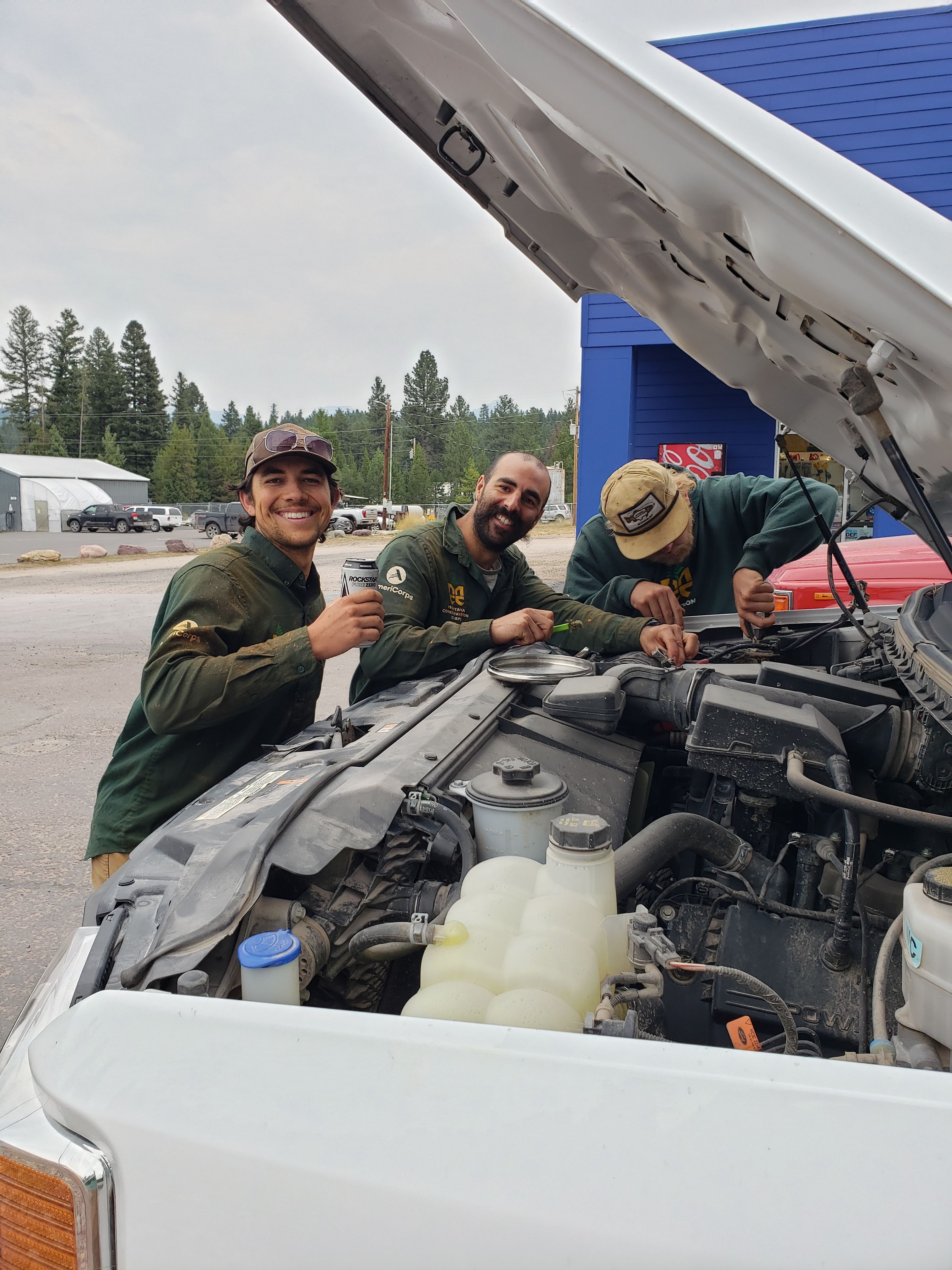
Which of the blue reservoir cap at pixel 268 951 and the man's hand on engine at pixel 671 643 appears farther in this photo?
the man's hand on engine at pixel 671 643

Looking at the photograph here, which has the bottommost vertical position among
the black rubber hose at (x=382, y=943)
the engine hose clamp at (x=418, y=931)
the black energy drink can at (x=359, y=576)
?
the black rubber hose at (x=382, y=943)

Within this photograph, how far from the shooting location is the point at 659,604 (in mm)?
3176

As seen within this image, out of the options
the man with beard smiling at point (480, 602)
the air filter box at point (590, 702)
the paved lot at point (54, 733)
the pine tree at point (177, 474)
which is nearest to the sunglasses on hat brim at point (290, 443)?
the man with beard smiling at point (480, 602)

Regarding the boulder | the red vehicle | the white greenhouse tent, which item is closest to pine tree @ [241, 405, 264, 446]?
the white greenhouse tent

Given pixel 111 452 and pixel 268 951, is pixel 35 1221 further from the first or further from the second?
pixel 111 452

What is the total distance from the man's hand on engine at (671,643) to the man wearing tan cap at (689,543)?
1.06 feet

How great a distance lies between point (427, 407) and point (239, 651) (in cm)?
7581

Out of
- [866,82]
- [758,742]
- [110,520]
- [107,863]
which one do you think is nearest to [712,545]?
[758,742]

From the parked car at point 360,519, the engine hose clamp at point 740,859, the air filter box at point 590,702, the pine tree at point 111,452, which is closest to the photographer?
the engine hose clamp at point 740,859

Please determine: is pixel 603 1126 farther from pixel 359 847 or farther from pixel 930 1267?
pixel 359 847

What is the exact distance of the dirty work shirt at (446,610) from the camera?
9.04 ft

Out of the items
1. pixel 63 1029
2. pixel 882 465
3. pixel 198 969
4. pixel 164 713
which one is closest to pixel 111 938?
pixel 198 969

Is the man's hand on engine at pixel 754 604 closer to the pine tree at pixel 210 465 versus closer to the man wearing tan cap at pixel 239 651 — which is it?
the man wearing tan cap at pixel 239 651

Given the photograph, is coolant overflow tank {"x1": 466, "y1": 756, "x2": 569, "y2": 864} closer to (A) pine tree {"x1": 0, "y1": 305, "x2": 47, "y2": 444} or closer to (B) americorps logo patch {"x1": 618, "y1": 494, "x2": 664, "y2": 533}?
(B) americorps logo patch {"x1": 618, "y1": 494, "x2": 664, "y2": 533}
